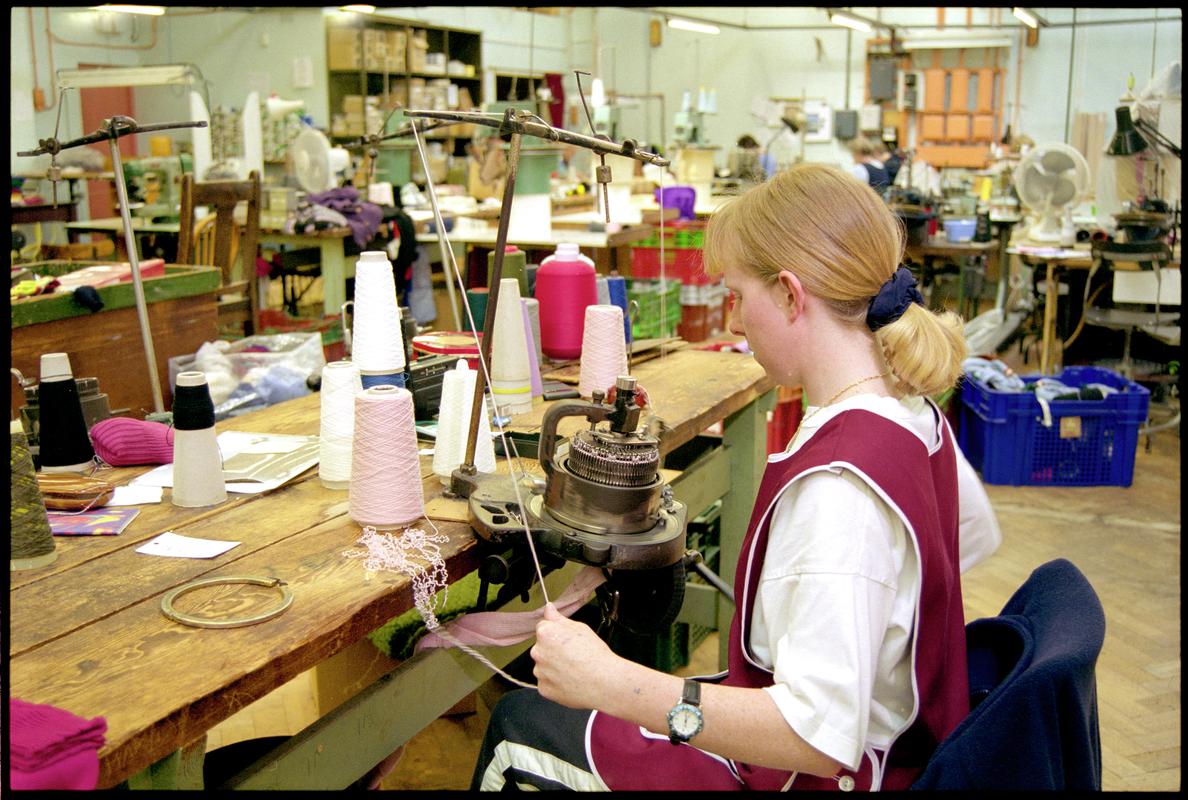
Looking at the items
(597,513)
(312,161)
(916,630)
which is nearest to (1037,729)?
(916,630)

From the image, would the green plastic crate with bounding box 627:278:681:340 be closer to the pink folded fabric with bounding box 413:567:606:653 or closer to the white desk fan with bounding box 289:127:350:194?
the white desk fan with bounding box 289:127:350:194

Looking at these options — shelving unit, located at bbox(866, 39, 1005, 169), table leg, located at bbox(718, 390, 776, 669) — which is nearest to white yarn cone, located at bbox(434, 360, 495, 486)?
table leg, located at bbox(718, 390, 776, 669)

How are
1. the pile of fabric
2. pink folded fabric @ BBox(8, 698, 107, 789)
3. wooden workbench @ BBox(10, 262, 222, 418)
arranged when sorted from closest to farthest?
pink folded fabric @ BBox(8, 698, 107, 789) < wooden workbench @ BBox(10, 262, 222, 418) < the pile of fabric

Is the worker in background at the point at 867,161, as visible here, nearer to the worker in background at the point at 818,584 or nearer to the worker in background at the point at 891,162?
the worker in background at the point at 891,162

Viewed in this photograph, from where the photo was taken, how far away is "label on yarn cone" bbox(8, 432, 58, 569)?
53.2 inches

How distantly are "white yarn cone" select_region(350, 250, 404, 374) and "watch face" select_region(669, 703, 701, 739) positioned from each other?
3.32ft

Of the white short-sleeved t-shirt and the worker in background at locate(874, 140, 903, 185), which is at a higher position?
the worker in background at locate(874, 140, 903, 185)

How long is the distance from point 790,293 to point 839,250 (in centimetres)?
8

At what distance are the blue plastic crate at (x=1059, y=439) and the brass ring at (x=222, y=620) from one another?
11.9 feet

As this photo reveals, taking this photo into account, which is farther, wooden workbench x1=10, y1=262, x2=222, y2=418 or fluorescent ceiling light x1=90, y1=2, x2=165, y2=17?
fluorescent ceiling light x1=90, y1=2, x2=165, y2=17

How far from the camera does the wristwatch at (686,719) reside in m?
1.14

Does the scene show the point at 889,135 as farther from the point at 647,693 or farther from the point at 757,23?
the point at 647,693

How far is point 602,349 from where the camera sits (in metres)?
2.29

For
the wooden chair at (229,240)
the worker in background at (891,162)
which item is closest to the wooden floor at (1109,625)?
the wooden chair at (229,240)
